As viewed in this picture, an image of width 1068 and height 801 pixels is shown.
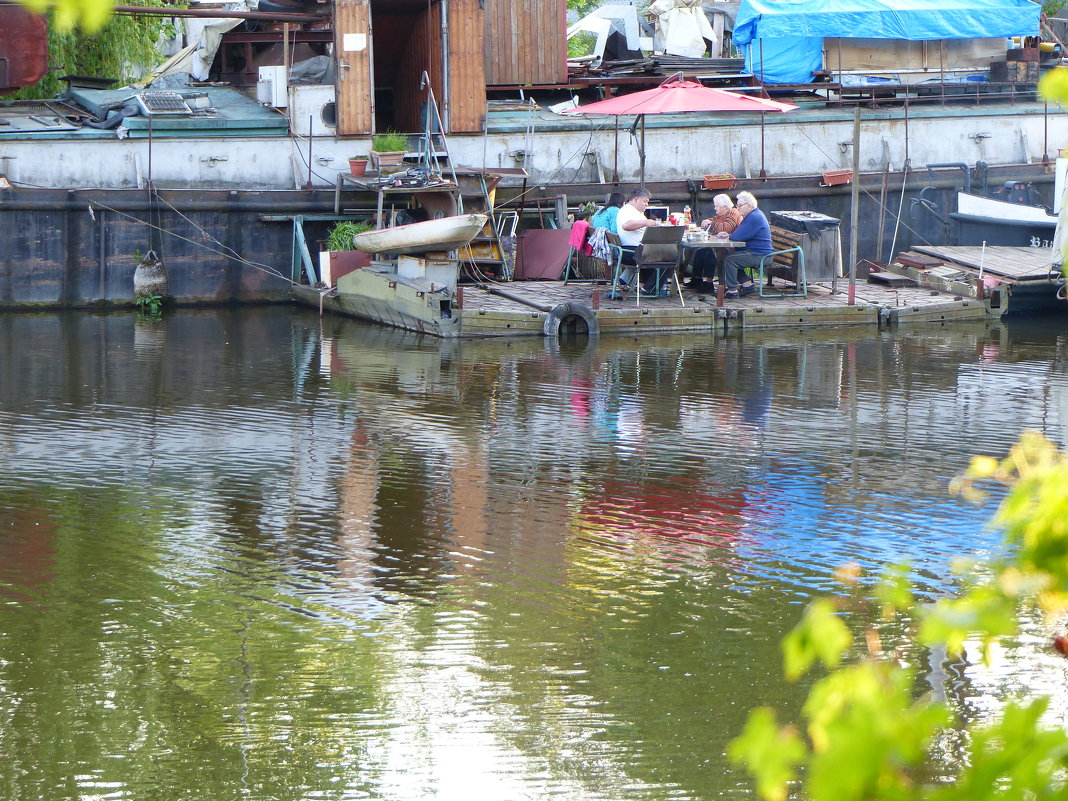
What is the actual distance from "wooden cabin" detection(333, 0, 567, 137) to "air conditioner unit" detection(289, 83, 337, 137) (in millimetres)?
254

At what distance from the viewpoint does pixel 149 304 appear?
19172mm

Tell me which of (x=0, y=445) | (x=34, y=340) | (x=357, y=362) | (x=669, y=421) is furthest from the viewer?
(x=34, y=340)

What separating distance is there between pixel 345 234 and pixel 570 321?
13.9ft

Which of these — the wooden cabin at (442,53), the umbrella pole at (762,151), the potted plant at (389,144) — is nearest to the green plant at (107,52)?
the wooden cabin at (442,53)

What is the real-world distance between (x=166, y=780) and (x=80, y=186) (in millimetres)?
15688

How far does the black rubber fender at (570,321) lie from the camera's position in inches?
640

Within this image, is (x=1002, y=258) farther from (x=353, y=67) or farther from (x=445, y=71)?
(x=353, y=67)

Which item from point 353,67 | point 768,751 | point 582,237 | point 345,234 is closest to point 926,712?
point 768,751

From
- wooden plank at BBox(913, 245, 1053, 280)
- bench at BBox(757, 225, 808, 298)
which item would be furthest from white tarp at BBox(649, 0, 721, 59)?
bench at BBox(757, 225, 808, 298)

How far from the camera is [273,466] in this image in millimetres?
10148

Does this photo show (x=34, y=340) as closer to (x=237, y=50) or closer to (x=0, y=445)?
(x=0, y=445)

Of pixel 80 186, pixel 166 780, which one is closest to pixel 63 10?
pixel 166 780

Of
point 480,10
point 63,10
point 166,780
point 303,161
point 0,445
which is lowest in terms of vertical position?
point 166,780

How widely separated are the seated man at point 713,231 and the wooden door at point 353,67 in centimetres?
558
